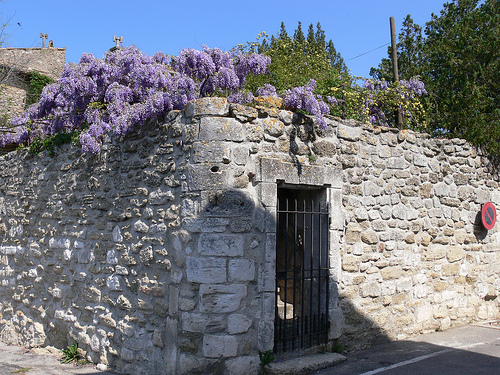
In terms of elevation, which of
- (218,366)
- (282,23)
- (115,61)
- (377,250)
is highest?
(282,23)

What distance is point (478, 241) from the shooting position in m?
6.81

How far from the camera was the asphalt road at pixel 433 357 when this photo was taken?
4673 millimetres

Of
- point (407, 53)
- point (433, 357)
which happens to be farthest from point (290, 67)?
point (433, 357)

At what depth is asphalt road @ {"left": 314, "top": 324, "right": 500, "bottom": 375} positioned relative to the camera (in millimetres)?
4673

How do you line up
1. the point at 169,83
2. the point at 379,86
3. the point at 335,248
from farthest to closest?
the point at 379,86, the point at 169,83, the point at 335,248

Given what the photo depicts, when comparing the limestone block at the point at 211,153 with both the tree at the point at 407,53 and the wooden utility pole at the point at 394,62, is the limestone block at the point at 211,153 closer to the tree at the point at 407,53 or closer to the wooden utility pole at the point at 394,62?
the wooden utility pole at the point at 394,62

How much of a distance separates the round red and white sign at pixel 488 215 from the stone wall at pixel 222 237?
0.13m

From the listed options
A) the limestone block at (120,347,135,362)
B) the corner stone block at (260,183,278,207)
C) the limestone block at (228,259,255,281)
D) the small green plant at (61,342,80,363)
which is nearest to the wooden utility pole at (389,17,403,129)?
the corner stone block at (260,183,278,207)

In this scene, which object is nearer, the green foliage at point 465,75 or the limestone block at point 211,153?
the limestone block at point 211,153

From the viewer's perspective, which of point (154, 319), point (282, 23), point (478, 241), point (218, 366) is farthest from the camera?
point (282, 23)

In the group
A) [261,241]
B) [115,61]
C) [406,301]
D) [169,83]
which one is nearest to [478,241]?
[406,301]

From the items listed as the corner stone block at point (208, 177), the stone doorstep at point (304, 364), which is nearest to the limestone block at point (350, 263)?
the stone doorstep at point (304, 364)

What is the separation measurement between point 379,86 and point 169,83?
4.50 meters

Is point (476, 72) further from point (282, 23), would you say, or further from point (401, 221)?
point (282, 23)
